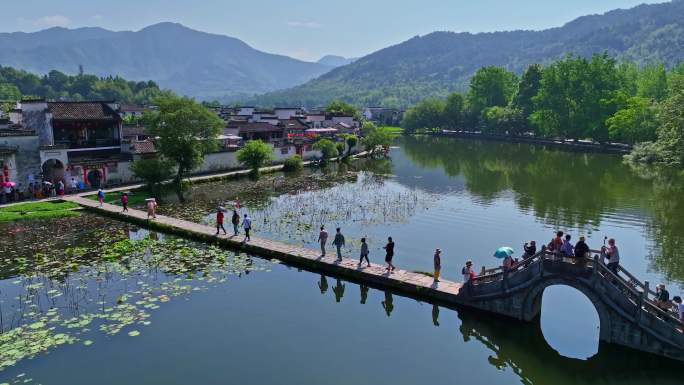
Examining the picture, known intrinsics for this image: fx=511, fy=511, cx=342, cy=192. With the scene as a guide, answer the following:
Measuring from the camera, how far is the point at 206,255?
28.5 metres

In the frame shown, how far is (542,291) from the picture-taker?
66.7ft

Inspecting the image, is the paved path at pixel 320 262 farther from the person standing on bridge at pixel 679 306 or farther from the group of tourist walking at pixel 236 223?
the person standing on bridge at pixel 679 306

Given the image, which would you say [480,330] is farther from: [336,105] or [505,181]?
[336,105]

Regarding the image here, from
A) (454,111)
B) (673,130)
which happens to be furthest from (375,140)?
(454,111)

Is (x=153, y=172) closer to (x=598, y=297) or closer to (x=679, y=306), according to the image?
(x=598, y=297)

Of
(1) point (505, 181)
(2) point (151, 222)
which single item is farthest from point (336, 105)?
(2) point (151, 222)

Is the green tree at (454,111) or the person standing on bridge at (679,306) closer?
the person standing on bridge at (679,306)

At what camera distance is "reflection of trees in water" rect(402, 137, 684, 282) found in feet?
116

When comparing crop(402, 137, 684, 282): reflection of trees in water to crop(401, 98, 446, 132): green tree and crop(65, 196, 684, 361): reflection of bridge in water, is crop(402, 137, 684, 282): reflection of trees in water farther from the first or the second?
crop(401, 98, 446, 132): green tree

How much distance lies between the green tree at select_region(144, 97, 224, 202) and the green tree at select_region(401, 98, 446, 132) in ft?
288

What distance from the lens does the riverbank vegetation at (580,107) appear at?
65188mm

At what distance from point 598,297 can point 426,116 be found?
381ft

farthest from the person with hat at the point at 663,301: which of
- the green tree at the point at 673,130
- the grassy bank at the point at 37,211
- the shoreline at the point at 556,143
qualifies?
the shoreline at the point at 556,143

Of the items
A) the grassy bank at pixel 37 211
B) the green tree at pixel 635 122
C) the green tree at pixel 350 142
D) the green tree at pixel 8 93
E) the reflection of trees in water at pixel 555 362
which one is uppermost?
the green tree at pixel 8 93
